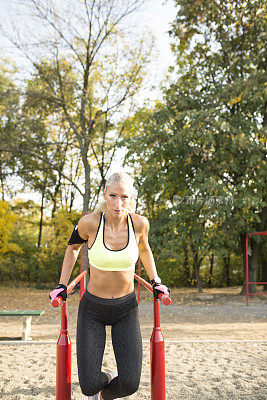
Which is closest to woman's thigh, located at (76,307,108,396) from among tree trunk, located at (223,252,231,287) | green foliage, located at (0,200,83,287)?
green foliage, located at (0,200,83,287)

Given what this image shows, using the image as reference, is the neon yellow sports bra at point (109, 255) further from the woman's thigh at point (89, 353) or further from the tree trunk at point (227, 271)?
the tree trunk at point (227, 271)

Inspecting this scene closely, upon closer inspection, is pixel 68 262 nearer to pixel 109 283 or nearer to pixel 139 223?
pixel 109 283

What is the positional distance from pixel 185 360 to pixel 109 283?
3.02 metres

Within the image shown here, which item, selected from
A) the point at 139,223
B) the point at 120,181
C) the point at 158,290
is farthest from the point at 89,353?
the point at 120,181

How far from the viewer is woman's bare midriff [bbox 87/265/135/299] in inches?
92.8

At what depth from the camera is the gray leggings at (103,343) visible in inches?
90.3

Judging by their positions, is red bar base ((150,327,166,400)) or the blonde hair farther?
the blonde hair

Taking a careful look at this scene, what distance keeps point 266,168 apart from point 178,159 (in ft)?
9.21

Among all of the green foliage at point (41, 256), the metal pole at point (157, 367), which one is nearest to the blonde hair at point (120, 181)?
the metal pole at point (157, 367)

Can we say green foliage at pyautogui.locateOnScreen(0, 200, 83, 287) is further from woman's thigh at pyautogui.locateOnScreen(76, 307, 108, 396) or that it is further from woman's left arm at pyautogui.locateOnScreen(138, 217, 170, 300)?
woman's thigh at pyautogui.locateOnScreen(76, 307, 108, 396)

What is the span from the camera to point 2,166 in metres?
22.0

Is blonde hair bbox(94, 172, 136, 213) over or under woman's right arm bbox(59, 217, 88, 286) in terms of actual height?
over

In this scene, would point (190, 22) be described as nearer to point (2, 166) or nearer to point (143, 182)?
point (143, 182)

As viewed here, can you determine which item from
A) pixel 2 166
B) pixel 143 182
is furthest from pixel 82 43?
pixel 2 166
